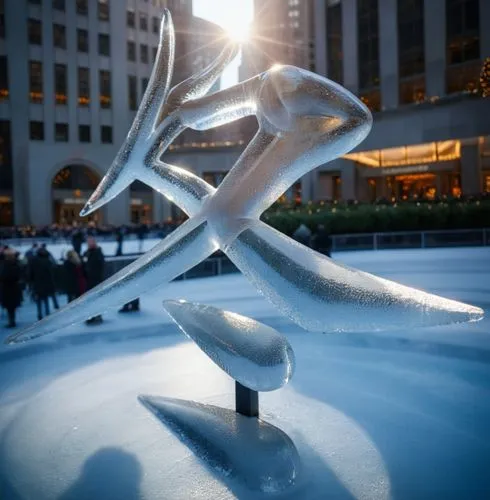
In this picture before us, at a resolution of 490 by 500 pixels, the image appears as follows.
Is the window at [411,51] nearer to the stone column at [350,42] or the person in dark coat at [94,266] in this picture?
the stone column at [350,42]

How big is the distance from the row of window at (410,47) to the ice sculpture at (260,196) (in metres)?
29.3

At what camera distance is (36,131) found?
41188 mm

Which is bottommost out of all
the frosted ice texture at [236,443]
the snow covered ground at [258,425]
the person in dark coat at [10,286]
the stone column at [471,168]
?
the snow covered ground at [258,425]

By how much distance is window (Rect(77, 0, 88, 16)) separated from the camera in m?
42.8

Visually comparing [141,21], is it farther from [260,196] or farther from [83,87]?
[260,196]

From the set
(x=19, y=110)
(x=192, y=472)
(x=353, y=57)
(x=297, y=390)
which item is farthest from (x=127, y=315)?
(x=19, y=110)

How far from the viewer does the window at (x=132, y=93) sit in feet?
148

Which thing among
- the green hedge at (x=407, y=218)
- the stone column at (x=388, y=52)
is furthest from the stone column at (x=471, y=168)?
the green hedge at (x=407, y=218)

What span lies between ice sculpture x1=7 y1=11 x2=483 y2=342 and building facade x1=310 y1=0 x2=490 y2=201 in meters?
25.1

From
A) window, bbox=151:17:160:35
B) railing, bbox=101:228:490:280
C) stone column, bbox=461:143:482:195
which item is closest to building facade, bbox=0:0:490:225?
stone column, bbox=461:143:482:195

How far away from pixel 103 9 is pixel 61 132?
34.3ft

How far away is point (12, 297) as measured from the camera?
978 centimetres

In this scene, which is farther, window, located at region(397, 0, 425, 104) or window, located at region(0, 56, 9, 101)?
window, located at region(0, 56, 9, 101)

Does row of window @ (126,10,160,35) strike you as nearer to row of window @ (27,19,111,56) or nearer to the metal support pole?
row of window @ (27,19,111,56)
